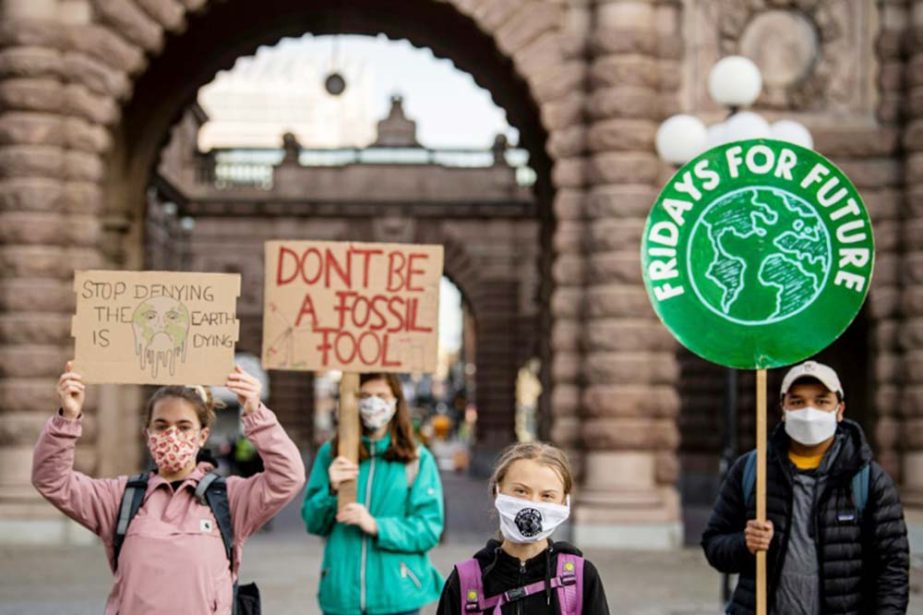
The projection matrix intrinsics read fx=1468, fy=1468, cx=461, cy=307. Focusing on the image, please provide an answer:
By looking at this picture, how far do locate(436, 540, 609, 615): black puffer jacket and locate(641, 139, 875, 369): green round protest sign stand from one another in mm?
1995

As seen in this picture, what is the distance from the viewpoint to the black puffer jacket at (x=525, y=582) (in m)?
4.37

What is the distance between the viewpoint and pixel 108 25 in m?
16.7

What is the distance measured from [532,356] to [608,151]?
25681 mm

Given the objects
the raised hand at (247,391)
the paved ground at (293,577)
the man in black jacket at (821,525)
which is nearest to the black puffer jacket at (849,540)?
the man in black jacket at (821,525)

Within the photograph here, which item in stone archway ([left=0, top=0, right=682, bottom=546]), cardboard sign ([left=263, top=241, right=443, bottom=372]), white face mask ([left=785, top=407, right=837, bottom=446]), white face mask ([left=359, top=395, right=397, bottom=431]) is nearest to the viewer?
white face mask ([left=785, top=407, right=837, bottom=446])

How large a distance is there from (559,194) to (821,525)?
11.3m

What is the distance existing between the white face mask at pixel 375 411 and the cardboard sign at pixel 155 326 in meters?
1.27

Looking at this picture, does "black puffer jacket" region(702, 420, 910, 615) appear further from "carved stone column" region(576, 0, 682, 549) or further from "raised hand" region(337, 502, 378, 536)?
"carved stone column" region(576, 0, 682, 549)

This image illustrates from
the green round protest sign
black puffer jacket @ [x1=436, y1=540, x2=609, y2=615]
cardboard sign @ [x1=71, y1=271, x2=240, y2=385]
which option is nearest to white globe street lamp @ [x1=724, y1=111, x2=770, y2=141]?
the green round protest sign

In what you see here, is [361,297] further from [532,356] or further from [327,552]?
[532,356]

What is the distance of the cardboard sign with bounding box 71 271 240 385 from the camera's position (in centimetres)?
564

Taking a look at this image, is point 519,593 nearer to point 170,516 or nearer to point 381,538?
point 170,516

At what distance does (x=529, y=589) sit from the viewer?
172 inches

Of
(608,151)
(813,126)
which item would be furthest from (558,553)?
(813,126)
